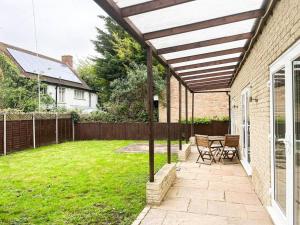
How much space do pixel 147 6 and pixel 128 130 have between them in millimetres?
14377

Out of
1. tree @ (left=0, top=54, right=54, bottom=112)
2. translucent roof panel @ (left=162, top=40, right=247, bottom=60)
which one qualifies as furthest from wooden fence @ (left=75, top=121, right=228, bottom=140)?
translucent roof panel @ (left=162, top=40, right=247, bottom=60)

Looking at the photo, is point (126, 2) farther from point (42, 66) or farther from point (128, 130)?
point (42, 66)

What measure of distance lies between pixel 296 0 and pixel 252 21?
5.58 ft

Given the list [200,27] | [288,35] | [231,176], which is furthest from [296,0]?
[231,176]

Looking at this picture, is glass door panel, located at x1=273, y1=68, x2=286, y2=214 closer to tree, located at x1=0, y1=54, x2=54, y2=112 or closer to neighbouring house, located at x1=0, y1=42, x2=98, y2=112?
tree, located at x1=0, y1=54, x2=54, y2=112

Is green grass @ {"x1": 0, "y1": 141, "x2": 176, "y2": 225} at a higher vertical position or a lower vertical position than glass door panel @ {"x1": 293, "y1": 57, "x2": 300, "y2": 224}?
lower

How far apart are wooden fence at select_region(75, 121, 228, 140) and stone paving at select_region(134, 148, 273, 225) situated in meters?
9.35

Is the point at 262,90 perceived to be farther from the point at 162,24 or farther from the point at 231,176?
the point at 231,176

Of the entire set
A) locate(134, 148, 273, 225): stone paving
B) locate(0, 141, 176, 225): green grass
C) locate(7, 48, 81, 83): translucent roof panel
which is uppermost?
locate(7, 48, 81, 83): translucent roof panel

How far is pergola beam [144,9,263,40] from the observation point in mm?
4180

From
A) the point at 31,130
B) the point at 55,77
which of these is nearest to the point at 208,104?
the point at 31,130

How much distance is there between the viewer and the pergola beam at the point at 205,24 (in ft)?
13.7

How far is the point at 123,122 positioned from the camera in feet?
57.8

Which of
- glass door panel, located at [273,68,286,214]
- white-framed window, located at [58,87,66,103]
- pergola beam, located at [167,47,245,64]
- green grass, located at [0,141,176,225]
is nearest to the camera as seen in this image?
glass door panel, located at [273,68,286,214]
